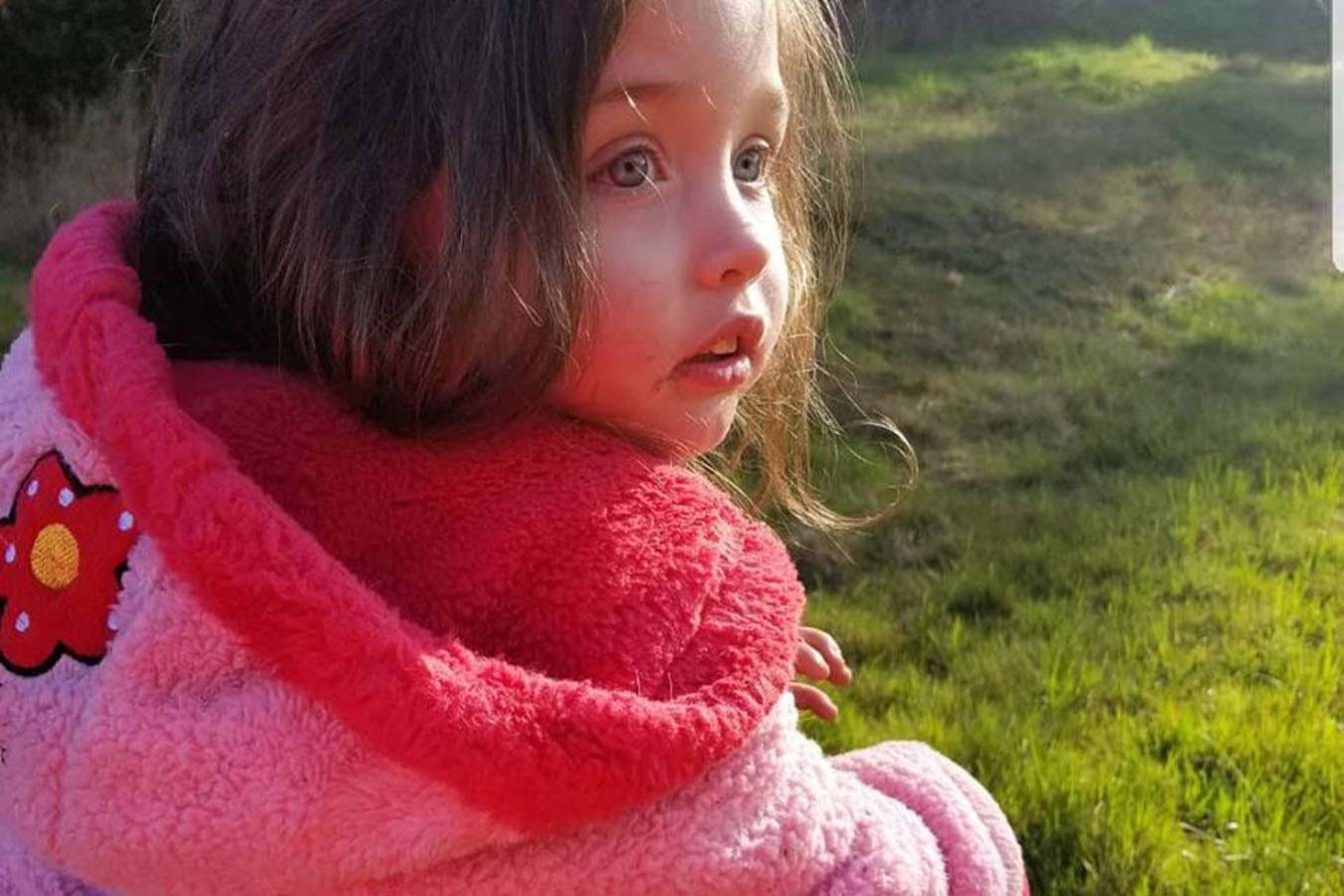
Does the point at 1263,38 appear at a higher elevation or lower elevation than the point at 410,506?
lower

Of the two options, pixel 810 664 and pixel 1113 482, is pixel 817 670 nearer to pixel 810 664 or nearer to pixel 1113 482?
pixel 810 664

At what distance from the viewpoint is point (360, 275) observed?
1.21 m

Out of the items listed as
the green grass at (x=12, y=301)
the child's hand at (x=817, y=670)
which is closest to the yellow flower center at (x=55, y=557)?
the child's hand at (x=817, y=670)

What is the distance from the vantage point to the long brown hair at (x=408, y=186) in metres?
1.19

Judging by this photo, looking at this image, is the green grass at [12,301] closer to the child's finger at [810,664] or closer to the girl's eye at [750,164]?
the child's finger at [810,664]

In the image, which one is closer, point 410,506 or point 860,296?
point 410,506

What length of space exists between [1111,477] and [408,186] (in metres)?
3.15

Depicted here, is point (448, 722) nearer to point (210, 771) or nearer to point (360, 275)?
point (210, 771)

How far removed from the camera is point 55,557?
120 centimetres

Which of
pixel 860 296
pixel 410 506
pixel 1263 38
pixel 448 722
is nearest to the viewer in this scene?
pixel 448 722

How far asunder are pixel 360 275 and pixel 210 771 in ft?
1.27

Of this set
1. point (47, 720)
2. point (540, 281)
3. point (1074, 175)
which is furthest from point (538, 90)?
point (1074, 175)

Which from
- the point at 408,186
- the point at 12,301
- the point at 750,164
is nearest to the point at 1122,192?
the point at 12,301

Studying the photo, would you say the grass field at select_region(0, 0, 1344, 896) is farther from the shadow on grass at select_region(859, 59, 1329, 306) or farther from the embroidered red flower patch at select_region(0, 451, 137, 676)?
the embroidered red flower patch at select_region(0, 451, 137, 676)
